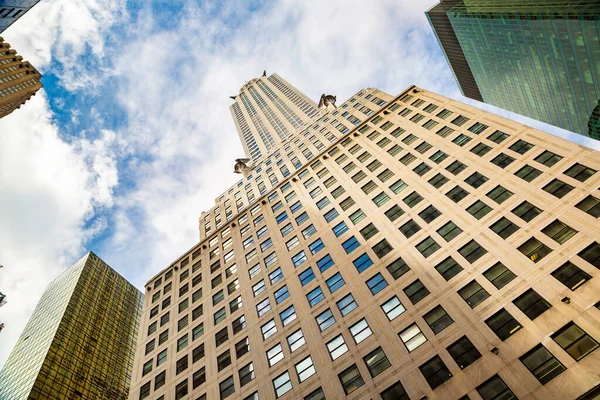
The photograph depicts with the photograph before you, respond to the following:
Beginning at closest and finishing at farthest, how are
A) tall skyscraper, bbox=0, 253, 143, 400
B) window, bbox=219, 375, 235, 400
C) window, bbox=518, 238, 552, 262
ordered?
1. window, bbox=518, 238, 552, 262
2. window, bbox=219, 375, 235, 400
3. tall skyscraper, bbox=0, 253, 143, 400

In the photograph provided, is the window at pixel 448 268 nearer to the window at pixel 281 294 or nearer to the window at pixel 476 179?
the window at pixel 476 179

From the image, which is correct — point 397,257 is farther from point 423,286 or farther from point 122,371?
point 122,371

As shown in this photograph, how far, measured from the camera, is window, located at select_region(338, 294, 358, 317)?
31.6 meters

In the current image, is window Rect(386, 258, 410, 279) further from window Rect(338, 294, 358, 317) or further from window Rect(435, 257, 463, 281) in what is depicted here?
window Rect(338, 294, 358, 317)

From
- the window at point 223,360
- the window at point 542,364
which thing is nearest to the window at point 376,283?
the window at point 542,364

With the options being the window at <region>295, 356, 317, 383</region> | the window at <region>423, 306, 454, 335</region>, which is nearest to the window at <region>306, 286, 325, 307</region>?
the window at <region>295, 356, 317, 383</region>

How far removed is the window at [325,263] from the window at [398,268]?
6133mm

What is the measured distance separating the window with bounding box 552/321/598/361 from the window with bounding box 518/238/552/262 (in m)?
5.27

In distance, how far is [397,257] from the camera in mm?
32719

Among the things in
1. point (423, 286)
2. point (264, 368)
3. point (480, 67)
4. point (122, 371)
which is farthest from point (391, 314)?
point (480, 67)

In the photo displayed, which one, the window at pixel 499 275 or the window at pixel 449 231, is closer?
the window at pixel 499 275

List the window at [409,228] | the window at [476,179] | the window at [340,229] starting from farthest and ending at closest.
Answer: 1. the window at [340,229]
2. the window at [476,179]
3. the window at [409,228]

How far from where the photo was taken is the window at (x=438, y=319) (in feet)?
87.2

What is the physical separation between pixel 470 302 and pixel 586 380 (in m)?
7.63
